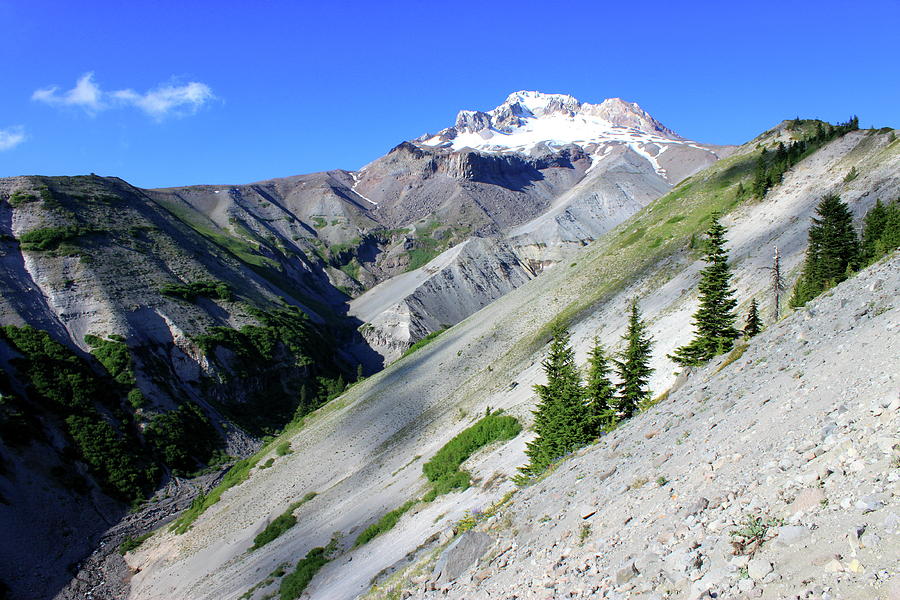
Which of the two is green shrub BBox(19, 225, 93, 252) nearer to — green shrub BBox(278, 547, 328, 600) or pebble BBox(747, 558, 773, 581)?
green shrub BBox(278, 547, 328, 600)

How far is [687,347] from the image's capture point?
27.7 meters

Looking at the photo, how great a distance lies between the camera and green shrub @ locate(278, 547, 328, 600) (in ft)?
86.5

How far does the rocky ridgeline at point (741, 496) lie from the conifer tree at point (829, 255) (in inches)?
482

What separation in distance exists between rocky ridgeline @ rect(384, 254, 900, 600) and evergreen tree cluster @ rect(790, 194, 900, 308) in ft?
39.8

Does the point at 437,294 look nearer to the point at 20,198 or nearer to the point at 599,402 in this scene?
the point at 20,198

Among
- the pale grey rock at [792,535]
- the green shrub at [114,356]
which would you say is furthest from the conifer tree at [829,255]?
the green shrub at [114,356]

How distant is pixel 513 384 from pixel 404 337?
206 ft

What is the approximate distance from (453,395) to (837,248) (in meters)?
31.4

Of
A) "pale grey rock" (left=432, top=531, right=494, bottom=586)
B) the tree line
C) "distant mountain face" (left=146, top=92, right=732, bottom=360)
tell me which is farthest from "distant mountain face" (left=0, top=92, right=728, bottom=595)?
"pale grey rock" (left=432, top=531, right=494, bottom=586)

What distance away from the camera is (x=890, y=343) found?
42.3 ft

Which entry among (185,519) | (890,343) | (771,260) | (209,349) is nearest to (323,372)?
(209,349)

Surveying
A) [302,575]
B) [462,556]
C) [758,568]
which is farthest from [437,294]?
[758,568]

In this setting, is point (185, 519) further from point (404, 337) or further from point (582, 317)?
point (404, 337)

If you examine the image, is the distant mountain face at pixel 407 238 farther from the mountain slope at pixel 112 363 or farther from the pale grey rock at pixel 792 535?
the pale grey rock at pixel 792 535
